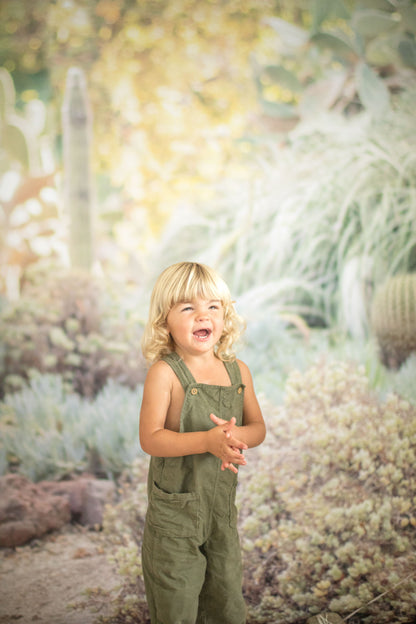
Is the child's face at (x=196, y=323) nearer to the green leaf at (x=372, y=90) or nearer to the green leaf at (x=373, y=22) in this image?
the green leaf at (x=372, y=90)

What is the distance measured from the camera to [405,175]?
215 cm

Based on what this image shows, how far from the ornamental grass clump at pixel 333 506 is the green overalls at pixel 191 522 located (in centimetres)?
59

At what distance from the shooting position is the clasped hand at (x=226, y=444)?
1.19 m

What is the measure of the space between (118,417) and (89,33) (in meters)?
1.74

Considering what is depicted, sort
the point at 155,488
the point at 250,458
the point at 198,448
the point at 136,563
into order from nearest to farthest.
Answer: the point at 198,448 → the point at 155,488 → the point at 136,563 → the point at 250,458

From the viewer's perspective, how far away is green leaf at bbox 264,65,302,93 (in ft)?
7.32

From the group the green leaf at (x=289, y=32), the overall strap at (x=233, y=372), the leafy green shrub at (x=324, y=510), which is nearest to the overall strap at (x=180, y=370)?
the overall strap at (x=233, y=372)

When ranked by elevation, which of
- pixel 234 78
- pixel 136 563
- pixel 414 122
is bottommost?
pixel 136 563

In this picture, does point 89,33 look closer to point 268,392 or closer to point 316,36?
point 316,36

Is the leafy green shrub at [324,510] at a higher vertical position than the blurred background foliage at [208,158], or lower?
lower

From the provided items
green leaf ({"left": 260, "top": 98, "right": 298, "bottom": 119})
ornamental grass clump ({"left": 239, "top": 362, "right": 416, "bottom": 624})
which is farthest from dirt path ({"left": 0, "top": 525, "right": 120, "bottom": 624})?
green leaf ({"left": 260, "top": 98, "right": 298, "bottom": 119})

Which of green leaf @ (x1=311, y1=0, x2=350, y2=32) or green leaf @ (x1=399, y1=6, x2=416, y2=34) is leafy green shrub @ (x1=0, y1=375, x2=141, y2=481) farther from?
green leaf @ (x1=399, y1=6, x2=416, y2=34)

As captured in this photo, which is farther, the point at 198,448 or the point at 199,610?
the point at 199,610

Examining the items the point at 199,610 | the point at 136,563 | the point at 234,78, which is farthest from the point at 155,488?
the point at 234,78
